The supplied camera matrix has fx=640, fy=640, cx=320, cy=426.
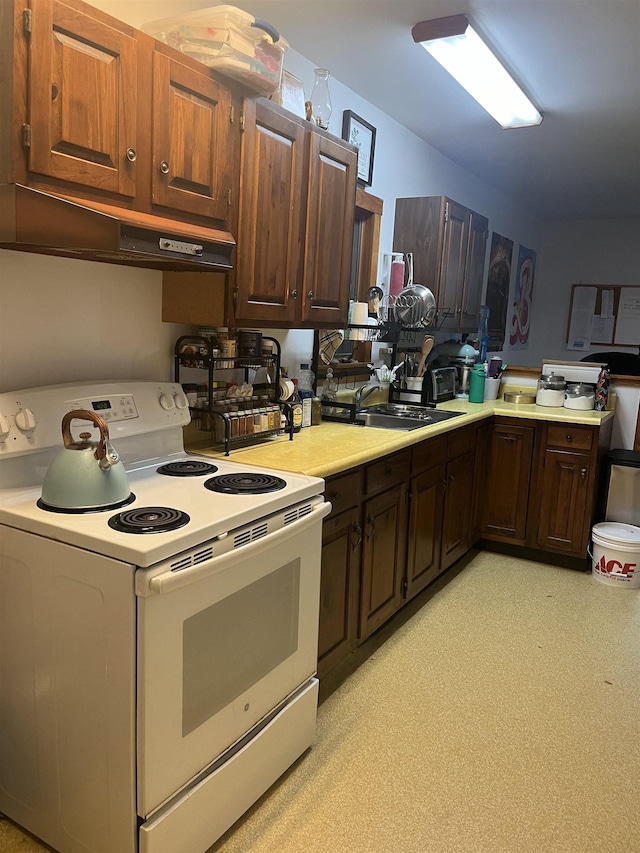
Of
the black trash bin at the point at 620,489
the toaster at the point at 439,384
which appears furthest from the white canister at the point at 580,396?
the toaster at the point at 439,384

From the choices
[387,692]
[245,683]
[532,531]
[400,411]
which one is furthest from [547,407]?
[245,683]

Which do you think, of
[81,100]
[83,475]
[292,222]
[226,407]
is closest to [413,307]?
[292,222]

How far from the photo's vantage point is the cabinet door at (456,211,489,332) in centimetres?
418

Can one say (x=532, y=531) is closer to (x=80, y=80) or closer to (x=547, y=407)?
(x=547, y=407)

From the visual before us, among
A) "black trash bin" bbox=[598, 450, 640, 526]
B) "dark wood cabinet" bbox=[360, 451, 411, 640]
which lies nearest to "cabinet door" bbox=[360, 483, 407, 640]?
"dark wood cabinet" bbox=[360, 451, 411, 640]

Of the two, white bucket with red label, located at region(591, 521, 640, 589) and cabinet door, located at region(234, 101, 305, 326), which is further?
white bucket with red label, located at region(591, 521, 640, 589)

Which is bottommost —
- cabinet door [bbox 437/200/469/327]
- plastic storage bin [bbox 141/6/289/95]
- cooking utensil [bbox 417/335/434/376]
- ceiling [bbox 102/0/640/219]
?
cooking utensil [bbox 417/335/434/376]

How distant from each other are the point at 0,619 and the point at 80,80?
1.34 m

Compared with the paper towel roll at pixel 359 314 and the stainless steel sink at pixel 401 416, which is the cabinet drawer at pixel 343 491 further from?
the paper towel roll at pixel 359 314

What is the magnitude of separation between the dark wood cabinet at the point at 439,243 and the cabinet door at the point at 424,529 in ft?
4.16

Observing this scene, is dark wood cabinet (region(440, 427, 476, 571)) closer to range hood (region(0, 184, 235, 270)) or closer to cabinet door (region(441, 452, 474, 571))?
cabinet door (region(441, 452, 474, 571))

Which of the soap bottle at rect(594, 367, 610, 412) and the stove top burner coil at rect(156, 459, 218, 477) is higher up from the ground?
the soap bottle at rect(594, 367, 610, 412)

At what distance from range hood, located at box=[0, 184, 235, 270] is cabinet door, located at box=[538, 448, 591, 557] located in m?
2.66

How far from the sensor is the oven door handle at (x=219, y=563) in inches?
53.2
